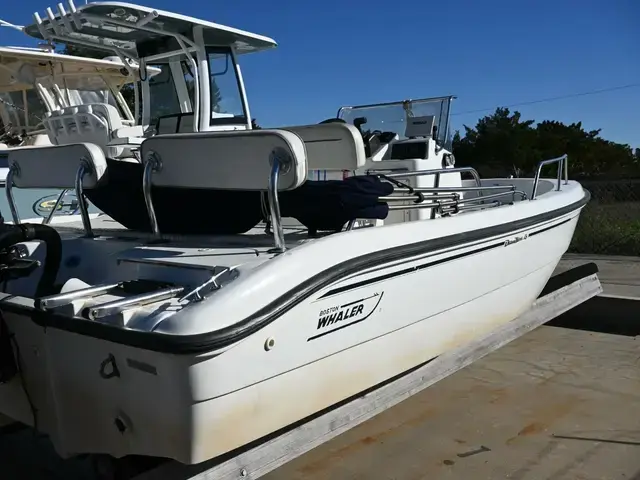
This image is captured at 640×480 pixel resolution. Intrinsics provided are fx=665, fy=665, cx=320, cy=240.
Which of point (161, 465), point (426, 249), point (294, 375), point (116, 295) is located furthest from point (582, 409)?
point (116, 295)

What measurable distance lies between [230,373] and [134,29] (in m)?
3.52

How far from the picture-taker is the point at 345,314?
273 cm

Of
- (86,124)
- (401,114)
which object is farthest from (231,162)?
(86,124)

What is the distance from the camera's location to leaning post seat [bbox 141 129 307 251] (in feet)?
8.25

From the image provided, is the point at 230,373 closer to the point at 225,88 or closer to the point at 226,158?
the point at 226,158

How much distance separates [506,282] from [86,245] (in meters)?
2.45

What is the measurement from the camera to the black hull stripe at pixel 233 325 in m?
2.11

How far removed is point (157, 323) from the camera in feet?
7.16

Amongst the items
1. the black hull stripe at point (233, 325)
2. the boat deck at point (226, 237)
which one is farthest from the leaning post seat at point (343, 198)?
the black hull stripe at point (233, 325)

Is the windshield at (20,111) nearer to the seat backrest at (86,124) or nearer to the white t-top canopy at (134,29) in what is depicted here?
the seat backrest at (86,124)

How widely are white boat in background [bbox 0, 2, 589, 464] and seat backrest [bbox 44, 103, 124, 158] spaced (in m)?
2.15

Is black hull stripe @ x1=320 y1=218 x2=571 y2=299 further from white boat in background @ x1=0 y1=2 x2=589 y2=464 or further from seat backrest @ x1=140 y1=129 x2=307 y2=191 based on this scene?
seat backrest @ x1=140 y1=129 x2=307 y2=191

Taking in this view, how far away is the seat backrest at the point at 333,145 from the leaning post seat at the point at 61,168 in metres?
0.96

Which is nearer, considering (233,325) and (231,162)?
(233,325)
